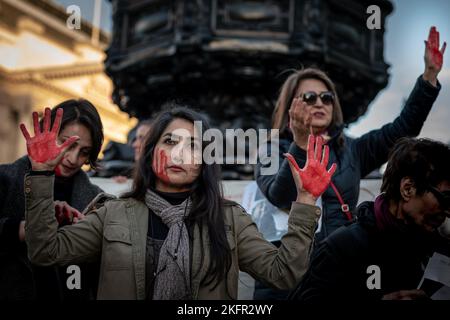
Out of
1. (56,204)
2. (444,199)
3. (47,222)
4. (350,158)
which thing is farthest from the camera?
(350,158)

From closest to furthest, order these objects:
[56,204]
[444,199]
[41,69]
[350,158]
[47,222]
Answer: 1. [47,222]
2. [444,199]
3. [56,204]
4. [350,158]
5. [41,69]

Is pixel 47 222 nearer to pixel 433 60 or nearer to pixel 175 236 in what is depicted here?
pixel 175 236

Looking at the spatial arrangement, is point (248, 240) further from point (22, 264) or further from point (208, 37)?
point (208, 37)

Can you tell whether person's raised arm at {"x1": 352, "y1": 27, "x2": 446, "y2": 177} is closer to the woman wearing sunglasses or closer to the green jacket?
the woman wearing sunglasses

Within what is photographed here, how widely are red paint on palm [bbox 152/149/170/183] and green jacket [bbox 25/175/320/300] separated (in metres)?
0.13

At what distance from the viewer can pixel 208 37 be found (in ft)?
14.8

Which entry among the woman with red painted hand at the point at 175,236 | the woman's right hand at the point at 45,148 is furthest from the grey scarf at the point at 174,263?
the woman's right hand at the point at 45,148

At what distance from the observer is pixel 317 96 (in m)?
2.77

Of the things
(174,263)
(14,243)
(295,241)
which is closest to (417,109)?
(295,241)

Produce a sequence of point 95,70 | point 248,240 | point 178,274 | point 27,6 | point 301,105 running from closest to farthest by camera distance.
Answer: point 178,274 → point 248,240 → point 301,105 → point 27,6 → point 95,70

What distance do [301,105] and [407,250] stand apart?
2.30ft

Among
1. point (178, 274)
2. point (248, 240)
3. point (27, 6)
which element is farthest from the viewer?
point (27, 6)

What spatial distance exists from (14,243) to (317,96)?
1.37 m

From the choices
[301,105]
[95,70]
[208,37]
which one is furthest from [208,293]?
[95,70]
